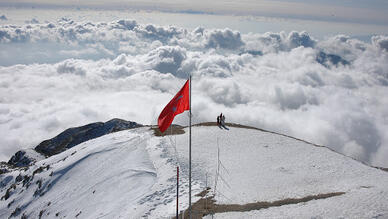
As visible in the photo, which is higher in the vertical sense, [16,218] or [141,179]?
[141,179]

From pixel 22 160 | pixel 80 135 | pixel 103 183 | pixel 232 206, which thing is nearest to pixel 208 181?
pixel 232 206

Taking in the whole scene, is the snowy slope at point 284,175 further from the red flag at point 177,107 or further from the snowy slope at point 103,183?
the red flag at point 177,107

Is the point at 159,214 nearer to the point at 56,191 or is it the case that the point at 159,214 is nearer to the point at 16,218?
the point at 56,191

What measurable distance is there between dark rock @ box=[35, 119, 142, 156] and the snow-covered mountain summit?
77.8 metres

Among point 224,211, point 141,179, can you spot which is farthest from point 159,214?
point 141,179

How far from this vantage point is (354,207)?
1831cm

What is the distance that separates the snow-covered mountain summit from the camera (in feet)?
67.8

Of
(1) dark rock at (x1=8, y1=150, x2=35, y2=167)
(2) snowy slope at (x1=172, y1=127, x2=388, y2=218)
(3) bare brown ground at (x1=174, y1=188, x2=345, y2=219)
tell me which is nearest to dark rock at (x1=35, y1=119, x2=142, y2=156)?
(1) dark rock at (x1=8, y1=150, x2=35, y2=167)

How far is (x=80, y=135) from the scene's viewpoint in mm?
126438

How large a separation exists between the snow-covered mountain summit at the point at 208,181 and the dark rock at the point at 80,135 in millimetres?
77834

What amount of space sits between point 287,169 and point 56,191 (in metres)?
30.7

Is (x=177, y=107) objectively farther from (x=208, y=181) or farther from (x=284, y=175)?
(x=284, y=175)

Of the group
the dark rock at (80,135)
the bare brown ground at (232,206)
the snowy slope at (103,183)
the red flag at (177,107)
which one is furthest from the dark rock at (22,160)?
the red flag at (177,107)

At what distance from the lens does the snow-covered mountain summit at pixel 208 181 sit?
2067cm
